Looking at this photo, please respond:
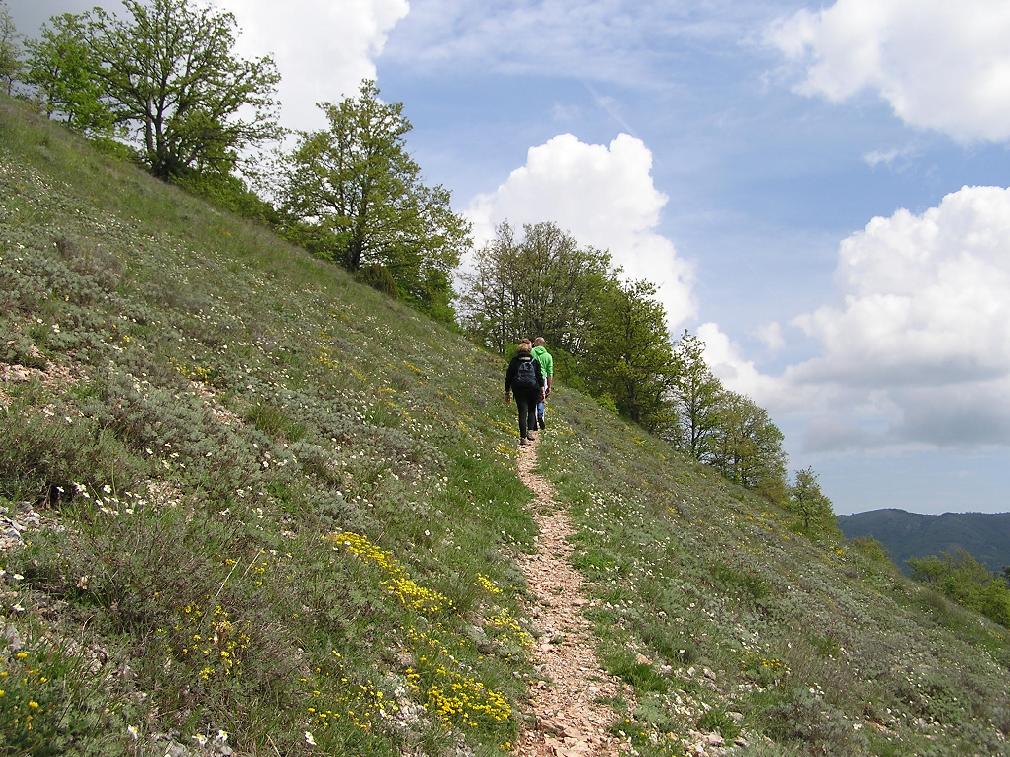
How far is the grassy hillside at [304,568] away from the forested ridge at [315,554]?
36 mm

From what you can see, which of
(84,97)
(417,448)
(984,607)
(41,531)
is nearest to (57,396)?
(41,531)

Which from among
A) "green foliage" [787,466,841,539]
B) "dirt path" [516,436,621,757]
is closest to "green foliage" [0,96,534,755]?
"dirt path" [516,436,621,757]

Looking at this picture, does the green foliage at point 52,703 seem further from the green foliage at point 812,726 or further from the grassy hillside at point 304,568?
the green foliage at point 812,726

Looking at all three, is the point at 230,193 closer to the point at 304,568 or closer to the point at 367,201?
the point at 367,201

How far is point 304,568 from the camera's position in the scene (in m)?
5.99

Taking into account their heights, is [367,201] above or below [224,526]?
above

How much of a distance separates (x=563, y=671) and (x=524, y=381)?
1126 cm

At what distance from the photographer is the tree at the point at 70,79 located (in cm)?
3216

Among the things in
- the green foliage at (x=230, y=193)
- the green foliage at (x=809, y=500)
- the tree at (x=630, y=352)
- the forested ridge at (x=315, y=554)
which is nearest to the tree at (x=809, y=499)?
the green foliage at (x=809, y=500)

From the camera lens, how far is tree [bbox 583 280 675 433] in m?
50.2

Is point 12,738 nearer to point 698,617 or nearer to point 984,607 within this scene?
point 698,617

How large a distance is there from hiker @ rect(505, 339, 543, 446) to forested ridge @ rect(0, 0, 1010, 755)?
919mm

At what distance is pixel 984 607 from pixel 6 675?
331 ft

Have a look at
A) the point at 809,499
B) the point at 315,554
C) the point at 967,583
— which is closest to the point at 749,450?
the point at 809,499
